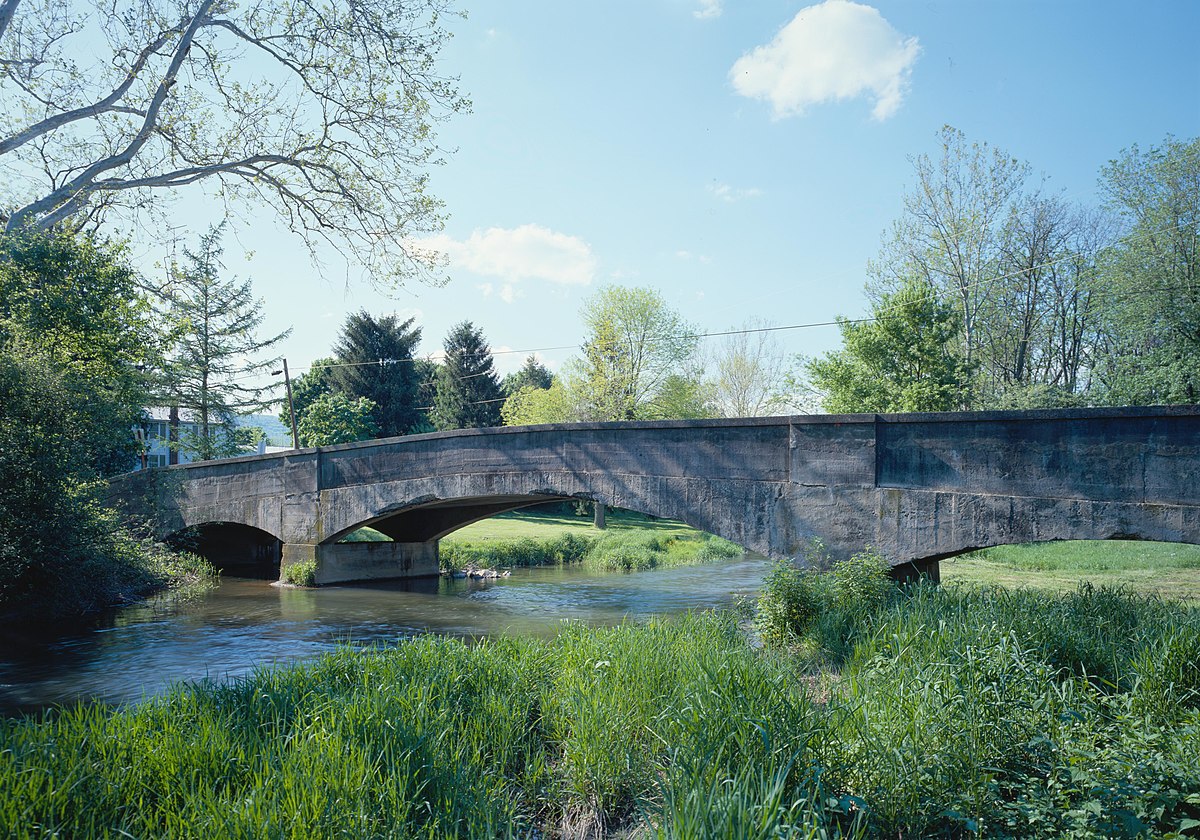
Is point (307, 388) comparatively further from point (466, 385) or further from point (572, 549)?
point (572, 549)

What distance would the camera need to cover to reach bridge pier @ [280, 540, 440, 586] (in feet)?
65.7

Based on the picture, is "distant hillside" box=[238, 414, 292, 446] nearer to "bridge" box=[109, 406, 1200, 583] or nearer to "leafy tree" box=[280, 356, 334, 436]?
"leafy tree" box=[280, 356, 334, 436]

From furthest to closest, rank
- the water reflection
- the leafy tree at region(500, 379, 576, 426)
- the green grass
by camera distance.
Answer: the leafy tree at region(500, 379, 576, 426), the green grass, the water reflection

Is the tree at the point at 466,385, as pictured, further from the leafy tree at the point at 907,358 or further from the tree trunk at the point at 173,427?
the leafy tree at the point at 907,358

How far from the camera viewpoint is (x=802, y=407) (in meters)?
36.2

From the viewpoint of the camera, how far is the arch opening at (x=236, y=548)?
24.0 metres

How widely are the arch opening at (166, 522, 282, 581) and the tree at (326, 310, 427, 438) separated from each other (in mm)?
20716

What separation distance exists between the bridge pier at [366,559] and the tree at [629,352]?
15800 millimetres

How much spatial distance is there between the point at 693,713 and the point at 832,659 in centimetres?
383

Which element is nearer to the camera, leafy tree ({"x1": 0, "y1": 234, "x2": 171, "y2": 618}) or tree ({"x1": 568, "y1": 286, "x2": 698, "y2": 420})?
leafy tree ({"x1": 0, "y1": 234, "x2": 171, "y2": 618})

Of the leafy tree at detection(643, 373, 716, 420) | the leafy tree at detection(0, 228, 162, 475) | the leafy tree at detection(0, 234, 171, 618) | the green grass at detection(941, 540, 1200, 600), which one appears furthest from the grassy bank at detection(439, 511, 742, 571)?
the leafy tree at detection(0, 228, 162, 475)

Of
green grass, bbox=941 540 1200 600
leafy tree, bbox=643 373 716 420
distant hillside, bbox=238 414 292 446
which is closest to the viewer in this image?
green grass, bbox=941 540 1200 600

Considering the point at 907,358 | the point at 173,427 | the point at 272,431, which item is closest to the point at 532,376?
the point at 173,427

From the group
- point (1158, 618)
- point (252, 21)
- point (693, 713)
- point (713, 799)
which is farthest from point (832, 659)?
point (252, 21)
